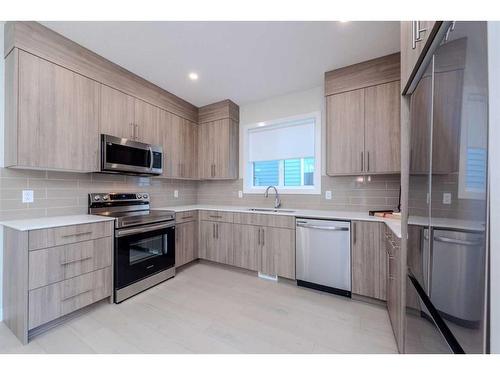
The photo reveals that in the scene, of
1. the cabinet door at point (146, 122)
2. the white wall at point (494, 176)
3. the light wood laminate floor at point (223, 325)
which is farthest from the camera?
the cabinet door at point (146, 122)

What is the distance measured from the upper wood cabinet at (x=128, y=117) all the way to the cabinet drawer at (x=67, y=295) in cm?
149

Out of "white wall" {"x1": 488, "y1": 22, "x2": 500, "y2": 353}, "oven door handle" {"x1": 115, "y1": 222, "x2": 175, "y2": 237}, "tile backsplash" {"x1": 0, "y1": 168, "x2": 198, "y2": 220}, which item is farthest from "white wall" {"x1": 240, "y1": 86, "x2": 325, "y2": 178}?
"white wall" {"x1": 488, "y1": 22, "x2": 500, "y2": 353}

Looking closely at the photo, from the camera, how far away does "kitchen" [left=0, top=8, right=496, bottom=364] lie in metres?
0.73

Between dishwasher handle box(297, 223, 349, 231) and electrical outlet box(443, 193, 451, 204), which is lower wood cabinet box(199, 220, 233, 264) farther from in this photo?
electrical outlet box(443, 193, 451, 204)

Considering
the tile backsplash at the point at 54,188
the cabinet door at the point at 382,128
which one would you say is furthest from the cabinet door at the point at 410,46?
the tile backsplash at the point at 54,188

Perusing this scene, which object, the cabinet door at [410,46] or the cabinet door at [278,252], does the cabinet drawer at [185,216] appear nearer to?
the cabinet door at [278,252]

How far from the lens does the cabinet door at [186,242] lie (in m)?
2.81

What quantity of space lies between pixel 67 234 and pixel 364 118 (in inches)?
121

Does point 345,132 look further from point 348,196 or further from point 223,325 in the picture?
point 223,325

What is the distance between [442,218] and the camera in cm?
75

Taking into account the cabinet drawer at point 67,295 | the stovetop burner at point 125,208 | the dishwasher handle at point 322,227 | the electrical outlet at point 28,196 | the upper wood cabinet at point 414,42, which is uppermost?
the upper wood cabinet at point 414,42

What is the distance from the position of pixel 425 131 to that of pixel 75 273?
8.61 ft

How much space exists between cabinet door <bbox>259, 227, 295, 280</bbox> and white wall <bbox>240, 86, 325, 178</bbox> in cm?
105

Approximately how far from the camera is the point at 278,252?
8.38 ft
